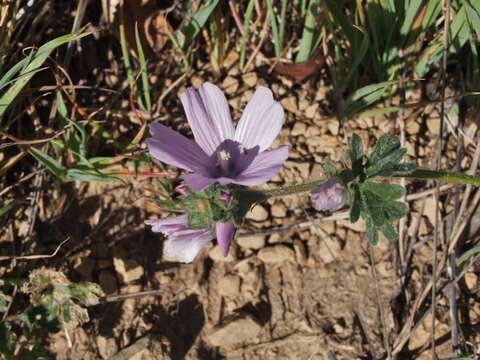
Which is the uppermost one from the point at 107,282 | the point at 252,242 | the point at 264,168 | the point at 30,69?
the point at 30,69

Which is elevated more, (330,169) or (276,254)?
(330,169)

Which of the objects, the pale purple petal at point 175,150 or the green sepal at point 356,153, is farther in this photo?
the green sepal at point 356,153

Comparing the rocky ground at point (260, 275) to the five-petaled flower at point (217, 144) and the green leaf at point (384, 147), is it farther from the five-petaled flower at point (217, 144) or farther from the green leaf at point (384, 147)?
the green leaf at point (384, 147)

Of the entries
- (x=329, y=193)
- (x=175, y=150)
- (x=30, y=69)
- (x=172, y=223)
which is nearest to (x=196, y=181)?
(x=175, y=150)

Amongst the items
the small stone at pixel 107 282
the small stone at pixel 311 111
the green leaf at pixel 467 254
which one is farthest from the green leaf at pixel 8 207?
the green leaf at pixel 467 254

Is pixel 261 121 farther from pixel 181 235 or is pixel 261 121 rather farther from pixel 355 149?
pixel 181 235

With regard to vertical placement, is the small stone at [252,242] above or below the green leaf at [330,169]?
below
